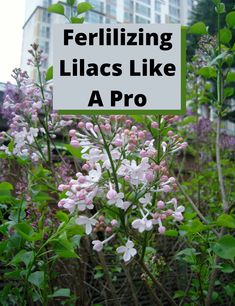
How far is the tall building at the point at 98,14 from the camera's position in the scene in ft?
3.92

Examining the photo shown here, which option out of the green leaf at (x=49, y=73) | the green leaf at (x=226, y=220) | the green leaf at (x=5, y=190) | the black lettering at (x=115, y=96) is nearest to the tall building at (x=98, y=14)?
the green leaf at (x=49, y=73)

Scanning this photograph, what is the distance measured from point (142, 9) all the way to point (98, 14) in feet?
0.50

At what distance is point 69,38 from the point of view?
0.86 metres

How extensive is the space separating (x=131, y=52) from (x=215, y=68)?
52 cm

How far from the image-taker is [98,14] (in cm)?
128

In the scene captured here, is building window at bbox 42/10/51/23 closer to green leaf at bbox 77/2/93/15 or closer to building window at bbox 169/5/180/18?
green leaf at bbox 77/2/93/15

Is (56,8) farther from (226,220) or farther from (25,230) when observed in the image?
(226,220)

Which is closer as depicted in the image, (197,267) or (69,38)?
(69,38)

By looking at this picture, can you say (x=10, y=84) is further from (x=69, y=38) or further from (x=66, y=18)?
(x=69, y=38)

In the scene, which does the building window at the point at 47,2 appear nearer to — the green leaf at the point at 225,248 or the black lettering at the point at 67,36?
the black lettering at the point at 67,36

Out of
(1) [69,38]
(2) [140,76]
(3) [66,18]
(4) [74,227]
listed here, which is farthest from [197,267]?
(3) [66,18]

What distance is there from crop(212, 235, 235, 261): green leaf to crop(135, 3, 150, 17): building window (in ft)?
2.21

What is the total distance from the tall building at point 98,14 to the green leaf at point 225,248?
0.65m

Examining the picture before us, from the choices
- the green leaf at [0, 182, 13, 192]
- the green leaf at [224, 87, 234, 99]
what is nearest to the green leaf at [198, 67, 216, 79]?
the green leaf at [224, 87, 234, 99]
